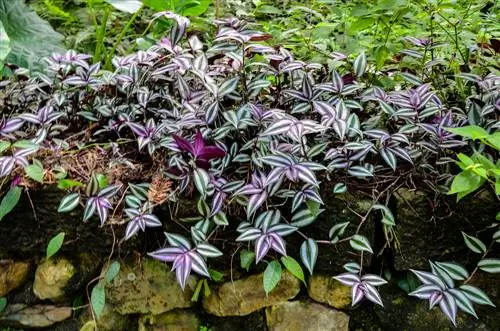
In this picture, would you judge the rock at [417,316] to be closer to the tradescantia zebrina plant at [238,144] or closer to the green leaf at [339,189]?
the tradescantia zebrina plant at [238,144]

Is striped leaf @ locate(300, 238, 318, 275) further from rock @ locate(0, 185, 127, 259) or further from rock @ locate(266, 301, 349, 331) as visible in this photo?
rock @ locate(0, 185, 127, 259)

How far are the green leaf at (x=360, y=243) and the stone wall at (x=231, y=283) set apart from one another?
0.05 metres

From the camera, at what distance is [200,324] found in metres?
1.45

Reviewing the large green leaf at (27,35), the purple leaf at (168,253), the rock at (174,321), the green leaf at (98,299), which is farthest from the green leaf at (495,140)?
the large green leaf at (27,35)

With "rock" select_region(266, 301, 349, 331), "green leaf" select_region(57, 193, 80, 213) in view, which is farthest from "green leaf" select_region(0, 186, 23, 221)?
"rock" select_region(266, 301, 349, 331)

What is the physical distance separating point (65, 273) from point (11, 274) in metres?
0.18

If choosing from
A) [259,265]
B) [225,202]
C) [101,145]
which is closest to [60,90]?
[101,145]

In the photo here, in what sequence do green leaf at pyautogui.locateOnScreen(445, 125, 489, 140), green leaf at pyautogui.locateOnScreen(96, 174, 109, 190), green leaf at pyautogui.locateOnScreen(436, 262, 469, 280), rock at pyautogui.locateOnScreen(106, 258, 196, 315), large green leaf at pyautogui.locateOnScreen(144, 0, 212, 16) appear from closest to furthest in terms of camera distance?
green leaf at pyautogui.locateOnScreen(445, 125, 489, 140) → green leaf at pyautogui.locateOnScreen(436, 262, 469, 280) → green leaf at pyautogui.locateOnScreen(96, 174, 109, 190) → rock at pyautogui.locateOnScreen(106, 258, 196, 315) → large green leaf at pyautogui.locateOnScreen(144, 0, 212, 16)

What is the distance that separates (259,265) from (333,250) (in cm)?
21

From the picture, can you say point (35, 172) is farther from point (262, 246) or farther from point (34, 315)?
point (262, 246)

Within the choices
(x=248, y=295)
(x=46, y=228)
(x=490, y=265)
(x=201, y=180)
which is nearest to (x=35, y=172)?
(x=46, y=228)

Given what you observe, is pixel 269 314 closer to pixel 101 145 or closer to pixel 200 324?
pixel 200 324

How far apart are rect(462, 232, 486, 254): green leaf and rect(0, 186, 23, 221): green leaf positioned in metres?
1.17

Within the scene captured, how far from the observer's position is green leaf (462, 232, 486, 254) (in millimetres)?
1201
